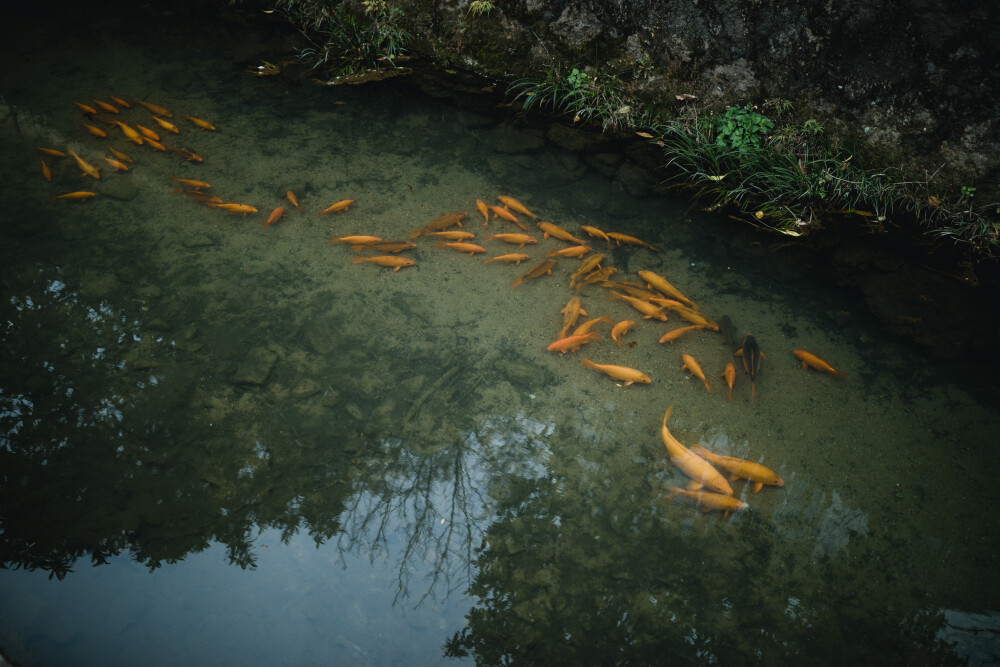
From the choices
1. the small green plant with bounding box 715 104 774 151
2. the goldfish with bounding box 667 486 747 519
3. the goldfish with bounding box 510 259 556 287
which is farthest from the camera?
the small green plant with bounding box 715 104 774 151

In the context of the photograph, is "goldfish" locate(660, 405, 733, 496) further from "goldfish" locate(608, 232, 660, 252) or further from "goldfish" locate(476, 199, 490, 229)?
"goldfish" locate(476, 199, 490, 229)

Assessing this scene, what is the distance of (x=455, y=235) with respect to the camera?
495 cm

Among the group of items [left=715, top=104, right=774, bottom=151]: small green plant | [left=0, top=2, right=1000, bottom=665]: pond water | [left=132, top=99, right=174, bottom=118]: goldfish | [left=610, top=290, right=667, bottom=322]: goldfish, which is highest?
[left=715, top=104, right=774, bottom=151]: small green plant

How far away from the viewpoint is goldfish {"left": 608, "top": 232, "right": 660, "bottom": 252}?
5.12m

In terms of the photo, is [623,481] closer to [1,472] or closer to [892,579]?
[892,579]

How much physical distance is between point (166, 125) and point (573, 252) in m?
4.24

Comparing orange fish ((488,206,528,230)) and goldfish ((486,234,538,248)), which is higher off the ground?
orange fish ((488,206,528,230))

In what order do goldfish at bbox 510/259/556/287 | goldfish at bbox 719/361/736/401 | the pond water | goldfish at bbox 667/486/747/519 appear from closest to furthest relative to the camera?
1. the pond water
2. goldfish at bbox 667/486/747/519
3. goldfish at bbox 719/361/736/401
4. goldfish at bbox 510/259/556/287

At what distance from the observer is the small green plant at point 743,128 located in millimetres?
5828

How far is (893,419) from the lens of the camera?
412 centimetres

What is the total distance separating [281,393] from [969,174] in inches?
251

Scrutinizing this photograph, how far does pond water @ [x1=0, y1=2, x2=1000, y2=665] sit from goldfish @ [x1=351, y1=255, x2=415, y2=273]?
76mm

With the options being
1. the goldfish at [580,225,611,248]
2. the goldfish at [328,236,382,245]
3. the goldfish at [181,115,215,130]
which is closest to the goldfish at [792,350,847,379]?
the goldfish at [580,225,611,248]

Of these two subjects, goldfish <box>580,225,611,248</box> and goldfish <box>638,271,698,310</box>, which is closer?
goldfish <box>638,271,698,310</box>
